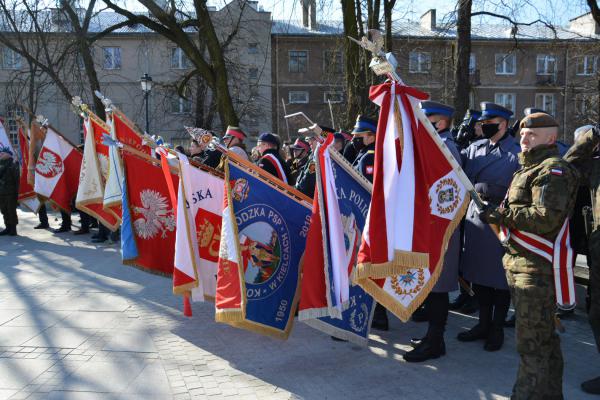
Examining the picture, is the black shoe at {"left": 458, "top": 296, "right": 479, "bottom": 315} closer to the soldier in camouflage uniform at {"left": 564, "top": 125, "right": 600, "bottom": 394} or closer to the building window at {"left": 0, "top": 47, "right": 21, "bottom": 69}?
the soldier in camouflage uniform at {"left": 564, "top": 125, "right": 600, "bottom": 394}

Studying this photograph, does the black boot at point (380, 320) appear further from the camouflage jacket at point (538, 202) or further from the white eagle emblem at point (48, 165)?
the white eagle emblem at point (48, 165)

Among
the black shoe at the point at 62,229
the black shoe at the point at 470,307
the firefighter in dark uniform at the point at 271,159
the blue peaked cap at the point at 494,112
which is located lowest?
the black shoe at the point at 62,229

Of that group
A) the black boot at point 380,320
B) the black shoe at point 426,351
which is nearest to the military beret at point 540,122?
the black shoe at point 426,351

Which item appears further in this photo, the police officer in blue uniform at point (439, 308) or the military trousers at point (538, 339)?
the police officer in blue uniform at point (439, 308)

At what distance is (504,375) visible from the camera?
14.3ft

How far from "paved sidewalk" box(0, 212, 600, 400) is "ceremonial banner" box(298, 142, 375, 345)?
47 cm

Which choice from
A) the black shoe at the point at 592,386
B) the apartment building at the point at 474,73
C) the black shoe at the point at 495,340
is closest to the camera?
the black shoe at the point at 592,386

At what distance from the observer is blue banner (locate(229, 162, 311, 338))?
191 inches

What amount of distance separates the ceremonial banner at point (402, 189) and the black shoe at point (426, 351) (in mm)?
1040

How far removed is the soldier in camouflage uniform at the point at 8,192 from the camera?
11.9 m

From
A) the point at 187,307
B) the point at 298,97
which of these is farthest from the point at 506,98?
the point at 187,307

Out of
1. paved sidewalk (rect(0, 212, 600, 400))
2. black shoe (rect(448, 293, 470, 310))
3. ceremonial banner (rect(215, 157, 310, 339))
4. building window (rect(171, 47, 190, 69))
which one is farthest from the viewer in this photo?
building window (rect(171, 47, 190, 69))

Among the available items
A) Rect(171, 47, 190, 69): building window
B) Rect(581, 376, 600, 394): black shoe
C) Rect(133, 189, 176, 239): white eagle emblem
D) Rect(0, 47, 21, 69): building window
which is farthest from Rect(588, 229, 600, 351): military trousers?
Rect(171, 47, 190, 69): building window

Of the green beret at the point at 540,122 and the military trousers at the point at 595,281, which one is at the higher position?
the green beret at the point at 540,122
